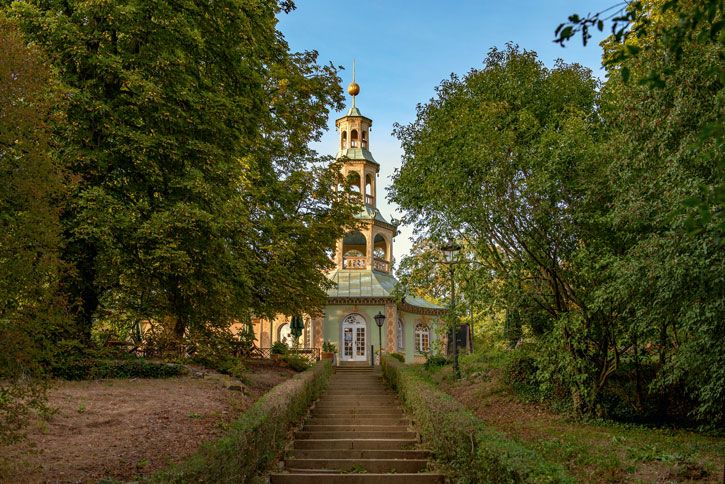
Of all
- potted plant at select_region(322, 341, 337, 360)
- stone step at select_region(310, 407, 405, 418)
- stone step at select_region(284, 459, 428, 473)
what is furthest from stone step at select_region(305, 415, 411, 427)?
potted plant at select_region(322, 341, 337, 360)

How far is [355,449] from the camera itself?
11727 mm

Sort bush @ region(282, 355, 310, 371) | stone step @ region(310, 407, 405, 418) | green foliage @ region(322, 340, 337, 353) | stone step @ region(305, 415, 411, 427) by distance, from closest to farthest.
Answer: stone step @ region(305, 415, 411, 427) < stone step @ region(310, 407, 405, 418) < bush @ region(282, 355, 310, 371) < green foliage @ region(322, 340, 337, 353)

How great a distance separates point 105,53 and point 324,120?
9.24m

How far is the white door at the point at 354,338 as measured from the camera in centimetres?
3475

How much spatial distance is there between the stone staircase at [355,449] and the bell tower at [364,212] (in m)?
19.4

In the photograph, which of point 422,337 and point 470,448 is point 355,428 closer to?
point 470,448

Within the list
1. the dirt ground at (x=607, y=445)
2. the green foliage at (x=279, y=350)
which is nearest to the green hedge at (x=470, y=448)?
the dirt ground at (x=607, y=445)

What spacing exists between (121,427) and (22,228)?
15.5 ft

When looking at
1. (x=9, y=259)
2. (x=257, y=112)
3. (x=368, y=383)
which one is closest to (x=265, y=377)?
(x=368, y=383)

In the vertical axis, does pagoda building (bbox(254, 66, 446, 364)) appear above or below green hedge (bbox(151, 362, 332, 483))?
above

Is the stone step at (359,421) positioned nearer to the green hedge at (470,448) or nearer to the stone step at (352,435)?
the green hedge at (470,448)

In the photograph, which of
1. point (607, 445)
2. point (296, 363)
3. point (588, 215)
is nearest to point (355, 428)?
point (607, 445)

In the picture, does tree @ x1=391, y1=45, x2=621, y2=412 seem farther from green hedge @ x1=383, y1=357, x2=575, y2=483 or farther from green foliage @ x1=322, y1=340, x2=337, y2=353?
green foliage @ x1=322, y1=340, x2=337, y2=353

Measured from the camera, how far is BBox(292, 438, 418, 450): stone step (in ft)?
39.4
